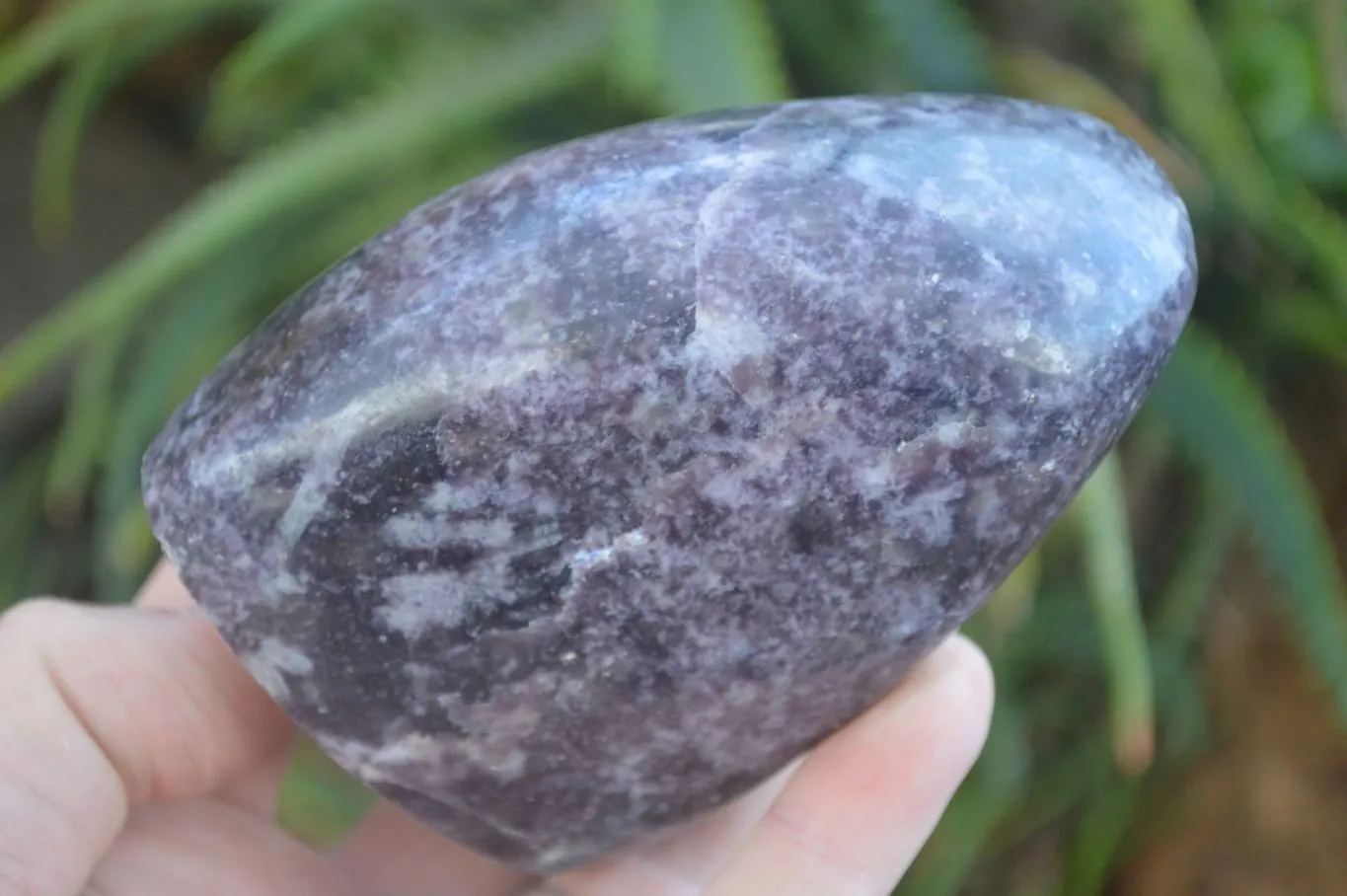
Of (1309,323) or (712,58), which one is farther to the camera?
(1309,323)

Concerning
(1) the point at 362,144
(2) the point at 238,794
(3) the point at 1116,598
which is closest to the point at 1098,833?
(3) the point at 1116,598

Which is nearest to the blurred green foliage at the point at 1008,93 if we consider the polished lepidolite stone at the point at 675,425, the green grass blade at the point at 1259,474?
the green grass blade at the point at 1259,474

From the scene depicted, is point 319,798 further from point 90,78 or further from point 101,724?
point 90,78

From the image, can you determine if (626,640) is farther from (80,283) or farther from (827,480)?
(80,283)

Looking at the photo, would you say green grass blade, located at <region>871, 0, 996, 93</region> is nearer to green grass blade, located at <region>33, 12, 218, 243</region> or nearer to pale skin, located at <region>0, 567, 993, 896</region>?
pale skin, located at <region>0, 567, 993, 896</region>

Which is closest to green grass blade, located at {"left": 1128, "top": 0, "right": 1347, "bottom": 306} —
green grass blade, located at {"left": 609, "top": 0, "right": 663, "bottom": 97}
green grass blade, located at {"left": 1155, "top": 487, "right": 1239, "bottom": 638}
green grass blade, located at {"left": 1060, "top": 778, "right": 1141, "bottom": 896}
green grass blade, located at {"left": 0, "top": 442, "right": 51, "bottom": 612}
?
green grass blade, located at {"left": 1155, "top": 487, "right": 1239, "bottom": 638}
